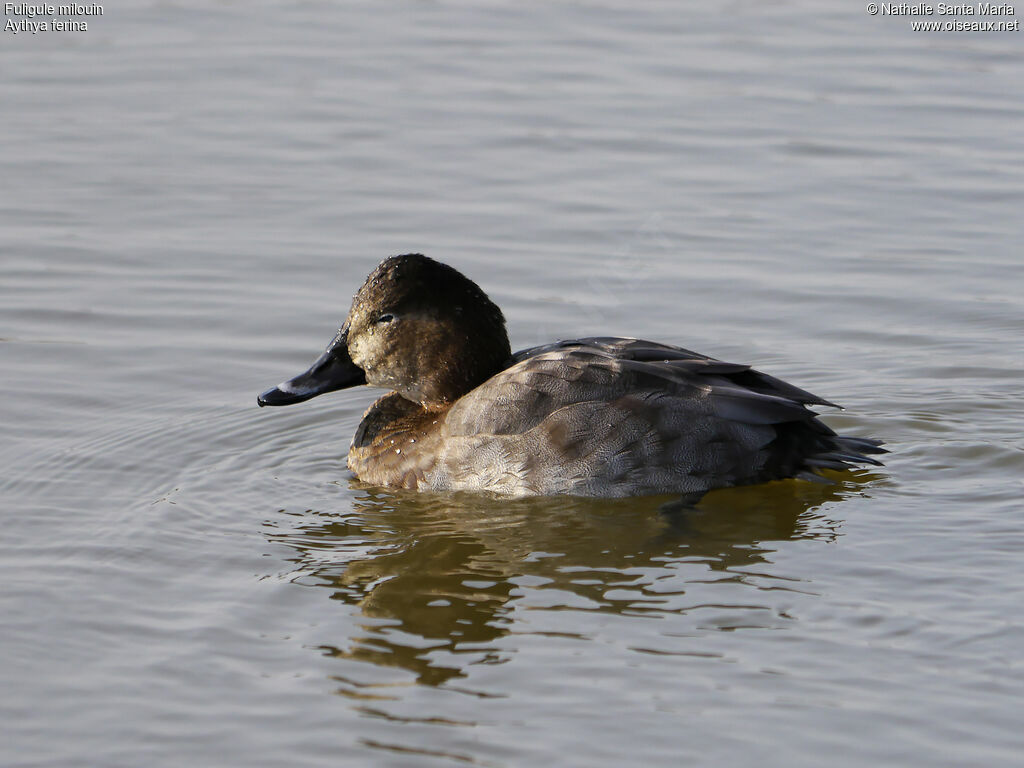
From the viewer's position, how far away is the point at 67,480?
288 inches

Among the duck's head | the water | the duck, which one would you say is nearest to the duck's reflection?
the water

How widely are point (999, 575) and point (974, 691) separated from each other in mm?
1032

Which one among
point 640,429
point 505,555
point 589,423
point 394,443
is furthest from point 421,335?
point 505,555

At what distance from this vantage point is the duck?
680cm

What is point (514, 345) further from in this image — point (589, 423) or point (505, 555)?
point (505, 555)

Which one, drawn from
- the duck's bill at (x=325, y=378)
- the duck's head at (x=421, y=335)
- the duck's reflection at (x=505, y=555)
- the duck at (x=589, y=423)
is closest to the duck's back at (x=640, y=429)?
the duck at (x=589, y=423)

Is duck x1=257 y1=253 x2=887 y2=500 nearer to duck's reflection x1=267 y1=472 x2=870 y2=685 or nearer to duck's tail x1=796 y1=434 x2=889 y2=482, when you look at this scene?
duck's tail x1=796 y1=434 x2=889 y2=482

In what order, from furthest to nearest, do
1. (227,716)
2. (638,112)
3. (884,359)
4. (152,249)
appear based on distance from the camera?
(638,112)
(152,249)
(884,359)
(227,716)

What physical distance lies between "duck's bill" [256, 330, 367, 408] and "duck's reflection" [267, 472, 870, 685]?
668mm

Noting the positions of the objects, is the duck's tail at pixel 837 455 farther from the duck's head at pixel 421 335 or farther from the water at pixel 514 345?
the duck's head at pixel 421 335

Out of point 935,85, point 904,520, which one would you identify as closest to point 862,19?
point 935,85

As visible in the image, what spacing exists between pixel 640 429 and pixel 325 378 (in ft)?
5.89

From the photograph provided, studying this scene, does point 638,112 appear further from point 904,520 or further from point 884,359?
point 904,520

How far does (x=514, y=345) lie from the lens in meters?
9.06
